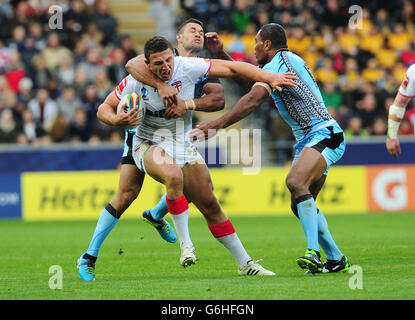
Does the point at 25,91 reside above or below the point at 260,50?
below

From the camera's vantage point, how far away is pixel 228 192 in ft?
59.8

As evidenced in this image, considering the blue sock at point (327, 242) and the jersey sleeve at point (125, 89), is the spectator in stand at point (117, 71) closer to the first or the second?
the jersey sleeve at point (125, 89)

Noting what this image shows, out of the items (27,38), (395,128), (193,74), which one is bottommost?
(395,128)

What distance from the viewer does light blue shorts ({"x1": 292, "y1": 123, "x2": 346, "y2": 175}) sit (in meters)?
8.59

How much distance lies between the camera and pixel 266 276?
26.8 ft

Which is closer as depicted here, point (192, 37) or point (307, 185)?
point (307, 185)

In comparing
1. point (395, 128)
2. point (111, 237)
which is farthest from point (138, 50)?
point (395, 128)

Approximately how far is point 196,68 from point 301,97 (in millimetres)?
1178

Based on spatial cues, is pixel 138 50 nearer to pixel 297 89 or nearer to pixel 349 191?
pixel 349 191

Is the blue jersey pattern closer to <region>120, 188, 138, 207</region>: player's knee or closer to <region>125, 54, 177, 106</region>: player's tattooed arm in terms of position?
<region>125, 54, 177, 106</region>: player's tattooed arm

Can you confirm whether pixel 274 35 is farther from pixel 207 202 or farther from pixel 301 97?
pixel 207 202

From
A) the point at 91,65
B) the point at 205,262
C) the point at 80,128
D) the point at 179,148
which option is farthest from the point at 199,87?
the point at 91,65

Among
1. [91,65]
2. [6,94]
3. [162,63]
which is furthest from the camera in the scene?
[91,65]

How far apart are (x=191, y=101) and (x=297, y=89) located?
119cm
